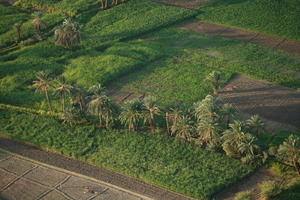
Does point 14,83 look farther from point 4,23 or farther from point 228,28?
point 228,28

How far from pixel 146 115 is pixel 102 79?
705 inches

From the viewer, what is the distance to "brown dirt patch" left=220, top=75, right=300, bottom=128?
77562 mm

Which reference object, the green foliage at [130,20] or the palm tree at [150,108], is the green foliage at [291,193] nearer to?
the palm tree at [150,108]

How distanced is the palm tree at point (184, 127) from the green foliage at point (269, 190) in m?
13.8

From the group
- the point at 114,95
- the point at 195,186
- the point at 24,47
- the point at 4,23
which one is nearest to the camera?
the point at 195,186

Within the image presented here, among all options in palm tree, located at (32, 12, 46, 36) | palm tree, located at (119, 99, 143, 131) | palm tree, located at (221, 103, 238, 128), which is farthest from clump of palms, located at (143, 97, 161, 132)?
palm tree, located at (32, 12, 46, 36)

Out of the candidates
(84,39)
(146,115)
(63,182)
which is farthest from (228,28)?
(63,182)

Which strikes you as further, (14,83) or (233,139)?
(14,83)

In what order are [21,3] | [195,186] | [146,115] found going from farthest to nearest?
[21,3], [146,115], [195,186]

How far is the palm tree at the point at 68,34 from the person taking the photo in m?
92.8

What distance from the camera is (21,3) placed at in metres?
116

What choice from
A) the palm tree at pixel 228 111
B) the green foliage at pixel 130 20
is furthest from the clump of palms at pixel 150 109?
the green foliage at pixel 130 20

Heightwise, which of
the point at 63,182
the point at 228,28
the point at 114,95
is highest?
the point at 228,28

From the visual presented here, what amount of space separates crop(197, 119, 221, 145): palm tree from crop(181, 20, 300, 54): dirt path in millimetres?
35674
